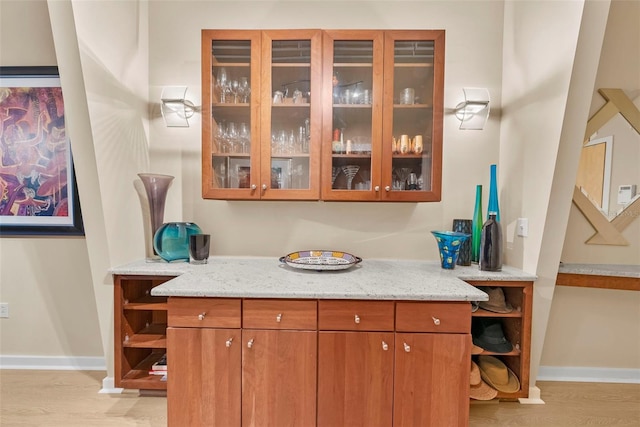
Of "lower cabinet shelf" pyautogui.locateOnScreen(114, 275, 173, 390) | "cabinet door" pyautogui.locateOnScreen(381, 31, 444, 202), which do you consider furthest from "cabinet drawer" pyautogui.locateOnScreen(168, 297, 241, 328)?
"cabinet door" pyautogui.locateOnScreen(381, 31, 444, 202)

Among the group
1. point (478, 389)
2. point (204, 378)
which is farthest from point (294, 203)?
point (478, 389)

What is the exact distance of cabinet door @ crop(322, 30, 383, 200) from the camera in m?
1.77

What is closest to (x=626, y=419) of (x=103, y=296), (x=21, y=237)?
(x=103, y=296)

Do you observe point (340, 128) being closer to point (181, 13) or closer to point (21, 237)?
point (181, 13)

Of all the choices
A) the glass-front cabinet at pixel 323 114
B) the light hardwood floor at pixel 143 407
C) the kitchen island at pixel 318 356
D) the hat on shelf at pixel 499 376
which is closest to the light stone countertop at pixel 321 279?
the kitchen island at pixel 318 356

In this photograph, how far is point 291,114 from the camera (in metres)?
1.85

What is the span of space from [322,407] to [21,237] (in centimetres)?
250

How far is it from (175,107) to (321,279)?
1604 millimetres

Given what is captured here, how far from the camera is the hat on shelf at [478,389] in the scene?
1.66 metres

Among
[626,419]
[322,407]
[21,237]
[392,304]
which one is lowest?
[626,419]

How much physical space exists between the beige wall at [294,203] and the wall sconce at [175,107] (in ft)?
0.23

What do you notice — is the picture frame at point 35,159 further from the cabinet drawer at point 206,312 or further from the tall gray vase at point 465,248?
the tall gray vase at point 465,248

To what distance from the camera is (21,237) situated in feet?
6.95

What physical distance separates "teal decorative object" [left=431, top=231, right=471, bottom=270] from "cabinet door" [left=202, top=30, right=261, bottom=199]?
1236mm
